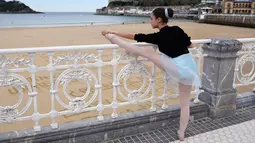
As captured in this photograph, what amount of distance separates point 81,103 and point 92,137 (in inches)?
18.7

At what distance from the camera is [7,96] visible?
5934 mm

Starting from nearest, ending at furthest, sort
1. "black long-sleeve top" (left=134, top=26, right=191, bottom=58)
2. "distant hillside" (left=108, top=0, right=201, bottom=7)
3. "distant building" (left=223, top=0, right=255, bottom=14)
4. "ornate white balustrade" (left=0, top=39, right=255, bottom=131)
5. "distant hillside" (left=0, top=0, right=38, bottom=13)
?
"ornate white balustrade" (left=0, top=39, right=255, bottom=131)
"black long-sleeve top" (left=134, top=26, right=191, bottom=58)
"distant building" (left=223, top=0, right=255, bottom=14)
"distant hillside" (left=0, top=0, right=38, bottom=13)
"distant hillside" (left=108, top=0, right=201, bottom=7)

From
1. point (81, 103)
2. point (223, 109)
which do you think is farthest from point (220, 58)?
point (81, 103)

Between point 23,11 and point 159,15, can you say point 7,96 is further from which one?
point 23,11

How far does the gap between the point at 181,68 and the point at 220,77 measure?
1.27 m

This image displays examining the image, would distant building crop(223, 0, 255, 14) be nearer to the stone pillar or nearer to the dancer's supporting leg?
the stone pillar

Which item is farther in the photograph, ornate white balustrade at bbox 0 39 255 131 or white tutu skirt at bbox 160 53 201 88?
white tutu skirt at bbox 160 53 201 88

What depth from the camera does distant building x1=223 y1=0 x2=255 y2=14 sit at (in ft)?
237

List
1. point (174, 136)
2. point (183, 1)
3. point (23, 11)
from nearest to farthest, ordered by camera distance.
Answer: point (174, 136) → point (183, 1) → point (23, 11)

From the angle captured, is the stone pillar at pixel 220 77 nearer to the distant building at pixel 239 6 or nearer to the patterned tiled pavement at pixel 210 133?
the patterned tiled pavement at pixel 210 133

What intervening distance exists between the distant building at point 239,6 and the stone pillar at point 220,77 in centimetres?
7654

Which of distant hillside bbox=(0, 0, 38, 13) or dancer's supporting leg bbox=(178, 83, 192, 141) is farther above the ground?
distant hillside bbox=(0, 0, 38, 13)

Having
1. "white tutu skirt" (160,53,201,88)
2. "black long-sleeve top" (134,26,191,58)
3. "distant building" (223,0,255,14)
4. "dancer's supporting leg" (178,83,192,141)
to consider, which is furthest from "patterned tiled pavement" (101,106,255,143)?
"distant building" (223,0,255,14)

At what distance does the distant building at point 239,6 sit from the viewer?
7224 centimetres
